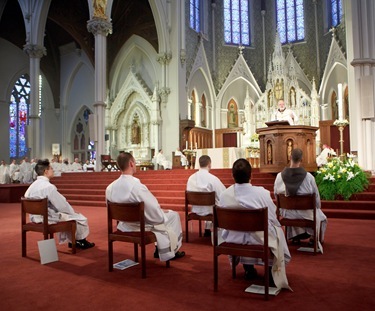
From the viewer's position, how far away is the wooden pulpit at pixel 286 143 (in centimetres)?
919

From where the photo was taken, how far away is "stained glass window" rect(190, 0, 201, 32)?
21.5 meters

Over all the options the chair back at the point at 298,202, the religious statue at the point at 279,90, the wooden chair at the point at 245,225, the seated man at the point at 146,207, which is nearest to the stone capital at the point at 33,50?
the religious statue at the point at 279,90

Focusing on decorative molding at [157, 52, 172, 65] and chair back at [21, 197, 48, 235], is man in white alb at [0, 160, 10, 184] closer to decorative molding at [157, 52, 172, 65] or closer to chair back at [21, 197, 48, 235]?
decorative molding at [157, 52, 172, 65]

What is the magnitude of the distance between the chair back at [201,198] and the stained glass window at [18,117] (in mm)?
21502

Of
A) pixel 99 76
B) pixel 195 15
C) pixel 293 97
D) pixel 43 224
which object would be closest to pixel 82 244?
pixel 43 224

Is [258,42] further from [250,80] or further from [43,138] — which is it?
[43,138]

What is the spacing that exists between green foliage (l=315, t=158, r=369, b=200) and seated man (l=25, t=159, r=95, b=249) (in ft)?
17.5

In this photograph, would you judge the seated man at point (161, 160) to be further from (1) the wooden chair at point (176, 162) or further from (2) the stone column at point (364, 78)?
(2) the stone column at point (364, 78)

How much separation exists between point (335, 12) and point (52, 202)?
20735mm

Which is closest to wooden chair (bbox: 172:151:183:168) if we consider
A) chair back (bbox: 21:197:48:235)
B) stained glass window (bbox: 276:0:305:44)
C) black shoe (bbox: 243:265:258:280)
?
stained glass window (bbox: 276:0:305:44)

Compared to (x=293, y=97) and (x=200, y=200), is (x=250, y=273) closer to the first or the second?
(x=200, y=200)

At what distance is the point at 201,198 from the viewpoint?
5.36 metres

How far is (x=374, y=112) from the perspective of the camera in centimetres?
1007

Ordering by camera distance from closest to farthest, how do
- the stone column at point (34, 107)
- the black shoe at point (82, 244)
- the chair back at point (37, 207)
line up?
the chair back at point (37, 207), the black shoe at point (82, 244), the stone column at point (34, 107)
